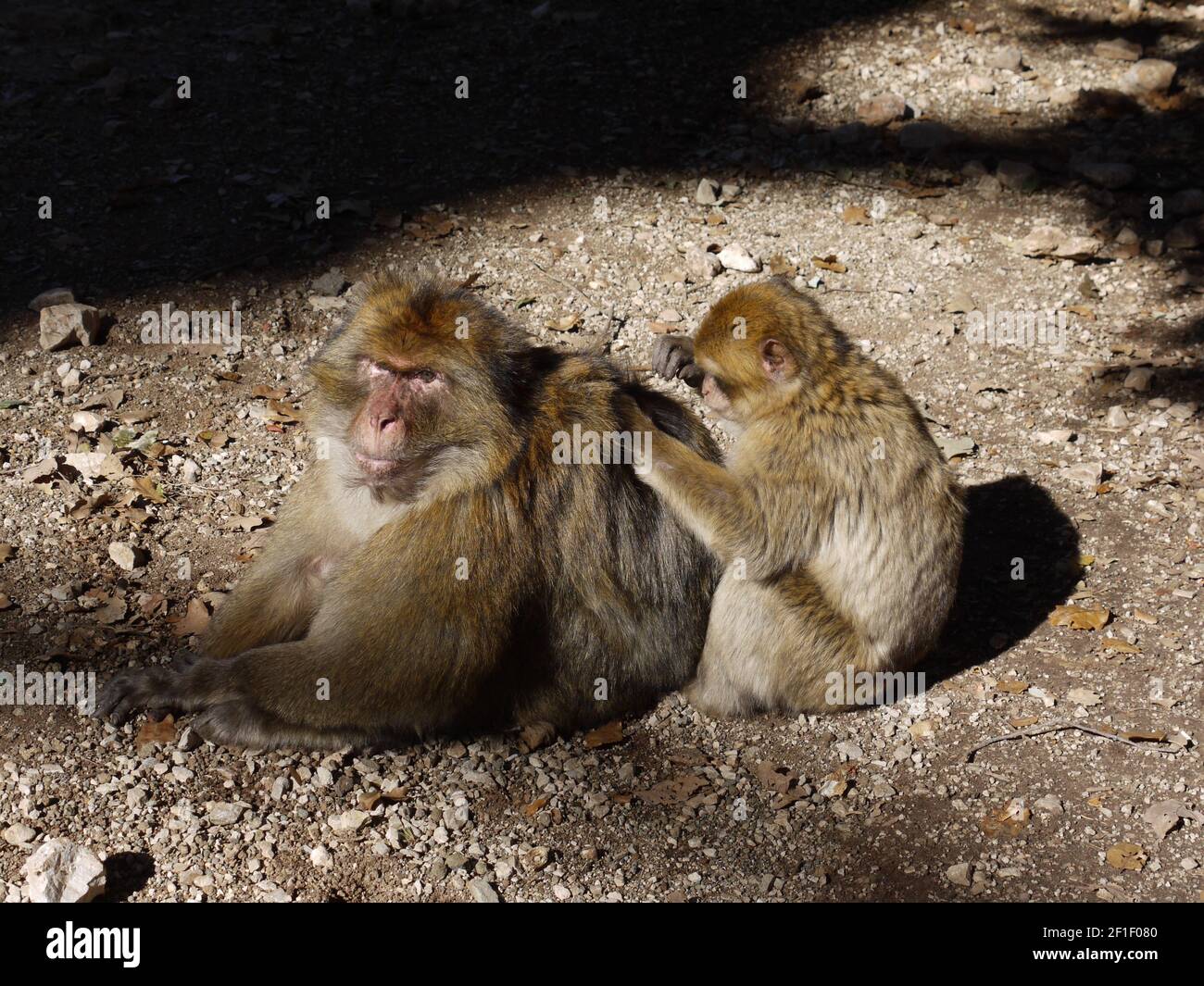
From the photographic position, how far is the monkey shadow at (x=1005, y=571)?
5414mm

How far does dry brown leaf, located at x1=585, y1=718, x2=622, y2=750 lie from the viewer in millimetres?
4789

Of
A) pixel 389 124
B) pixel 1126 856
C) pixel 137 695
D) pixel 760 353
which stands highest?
pixel 389 124

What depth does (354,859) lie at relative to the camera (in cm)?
418

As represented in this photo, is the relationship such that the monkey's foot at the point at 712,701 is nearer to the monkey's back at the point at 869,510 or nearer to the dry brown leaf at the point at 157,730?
the monkey's back at the point at 869,510

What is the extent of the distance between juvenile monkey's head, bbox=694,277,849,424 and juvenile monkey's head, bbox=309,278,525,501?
771 millimetres

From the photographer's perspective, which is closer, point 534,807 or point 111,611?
point 534,807

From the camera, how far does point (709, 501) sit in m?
4.44

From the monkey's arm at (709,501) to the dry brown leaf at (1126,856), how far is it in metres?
1.51

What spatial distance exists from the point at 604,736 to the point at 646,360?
2.50m

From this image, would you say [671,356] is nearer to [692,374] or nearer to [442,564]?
[692,374]

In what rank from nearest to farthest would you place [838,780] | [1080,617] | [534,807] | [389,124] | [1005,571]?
[534,807] < [838,780] < [1080,617] < [1005,571] < [389,124]

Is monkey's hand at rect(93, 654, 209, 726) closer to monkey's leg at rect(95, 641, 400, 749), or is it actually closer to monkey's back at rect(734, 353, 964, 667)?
monkey's leg at rect(95, 641, 400, 749)

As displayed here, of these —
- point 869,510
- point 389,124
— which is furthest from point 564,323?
point 869,510

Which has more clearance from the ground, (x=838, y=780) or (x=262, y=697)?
(x=262, y=697)
